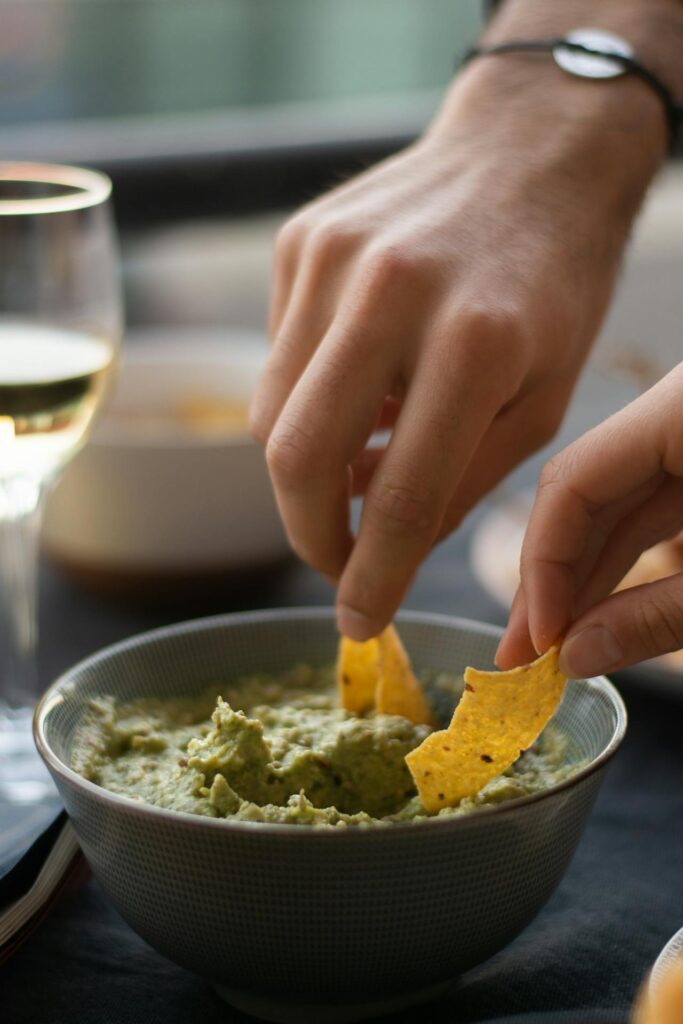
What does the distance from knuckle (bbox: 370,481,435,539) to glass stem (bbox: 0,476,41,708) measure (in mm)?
477

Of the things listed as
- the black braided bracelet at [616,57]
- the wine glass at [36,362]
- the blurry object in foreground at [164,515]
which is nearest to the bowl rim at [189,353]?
the blurry object in foreground at [164,515]

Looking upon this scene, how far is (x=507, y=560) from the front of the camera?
63.4 inches

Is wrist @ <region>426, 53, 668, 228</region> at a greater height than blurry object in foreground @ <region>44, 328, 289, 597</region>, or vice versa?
wrist @ <region>426, 53, 668, 228</region>

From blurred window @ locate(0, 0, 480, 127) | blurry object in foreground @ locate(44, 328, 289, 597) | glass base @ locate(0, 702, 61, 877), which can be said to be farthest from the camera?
blurred window @ locate(0, 0, 480, 127)

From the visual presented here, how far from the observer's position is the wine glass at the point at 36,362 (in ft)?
4.13

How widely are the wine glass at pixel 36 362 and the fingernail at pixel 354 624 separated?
1.22ft

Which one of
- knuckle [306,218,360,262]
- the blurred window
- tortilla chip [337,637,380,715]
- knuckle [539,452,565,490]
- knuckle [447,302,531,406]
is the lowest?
the blurred window

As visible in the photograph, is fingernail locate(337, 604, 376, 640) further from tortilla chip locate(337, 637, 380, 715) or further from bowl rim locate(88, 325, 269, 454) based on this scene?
bowl rim locate(88, 325, 269, 454)

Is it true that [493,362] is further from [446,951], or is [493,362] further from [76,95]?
[76,95]

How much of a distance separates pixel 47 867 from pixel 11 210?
62 cm

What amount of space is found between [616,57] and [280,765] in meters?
0.81

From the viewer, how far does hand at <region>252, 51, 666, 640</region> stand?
38.3 inches

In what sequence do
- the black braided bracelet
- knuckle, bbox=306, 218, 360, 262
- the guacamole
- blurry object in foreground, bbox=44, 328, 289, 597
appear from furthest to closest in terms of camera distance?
blurry object in foreground, bbox=44, 328, 289, 597 → the black braided bracelet → knuckle, bbox=306, 218, 360, 262 → the guacamole

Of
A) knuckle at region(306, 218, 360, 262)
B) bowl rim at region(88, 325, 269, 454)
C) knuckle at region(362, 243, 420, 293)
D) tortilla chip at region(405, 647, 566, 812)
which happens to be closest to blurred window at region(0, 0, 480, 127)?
bowl rim at region(88, 325, 269, 454)
